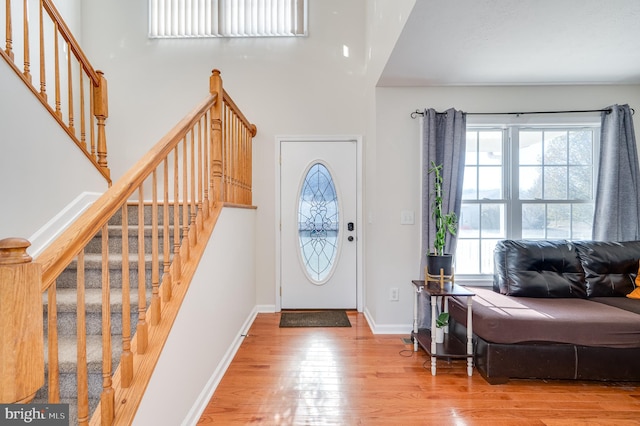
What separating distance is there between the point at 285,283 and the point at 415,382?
184cm

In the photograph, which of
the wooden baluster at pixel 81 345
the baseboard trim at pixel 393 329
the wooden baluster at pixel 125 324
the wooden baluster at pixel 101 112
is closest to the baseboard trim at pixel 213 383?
→ the wooden baluster at pixel 125 324

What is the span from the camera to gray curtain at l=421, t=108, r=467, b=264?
2887mm

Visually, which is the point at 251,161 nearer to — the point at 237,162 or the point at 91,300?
the point at 237,162

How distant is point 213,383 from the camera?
2057 millimetres

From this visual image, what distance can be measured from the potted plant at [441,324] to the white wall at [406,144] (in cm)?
44

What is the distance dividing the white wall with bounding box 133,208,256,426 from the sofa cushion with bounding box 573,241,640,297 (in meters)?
3.05

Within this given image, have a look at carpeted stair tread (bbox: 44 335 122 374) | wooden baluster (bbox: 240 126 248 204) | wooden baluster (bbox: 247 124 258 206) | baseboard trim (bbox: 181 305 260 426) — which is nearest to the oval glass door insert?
wooden baluster (bbox: 247 124 258 206)

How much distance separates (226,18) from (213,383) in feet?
12.3

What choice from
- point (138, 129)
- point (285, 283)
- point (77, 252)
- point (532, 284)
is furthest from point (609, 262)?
point (138, 129)

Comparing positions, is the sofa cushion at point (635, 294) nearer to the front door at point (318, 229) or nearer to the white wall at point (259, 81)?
the white wall at point (259, 81)

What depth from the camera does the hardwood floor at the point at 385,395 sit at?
1.81 m

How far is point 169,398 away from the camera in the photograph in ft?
4.83

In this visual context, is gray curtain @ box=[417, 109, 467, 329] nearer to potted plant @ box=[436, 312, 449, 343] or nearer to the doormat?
potted plant @ box=[436, 312, 449, 343]

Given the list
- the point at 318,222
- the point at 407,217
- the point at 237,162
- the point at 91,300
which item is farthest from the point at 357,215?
the point at 91,300
